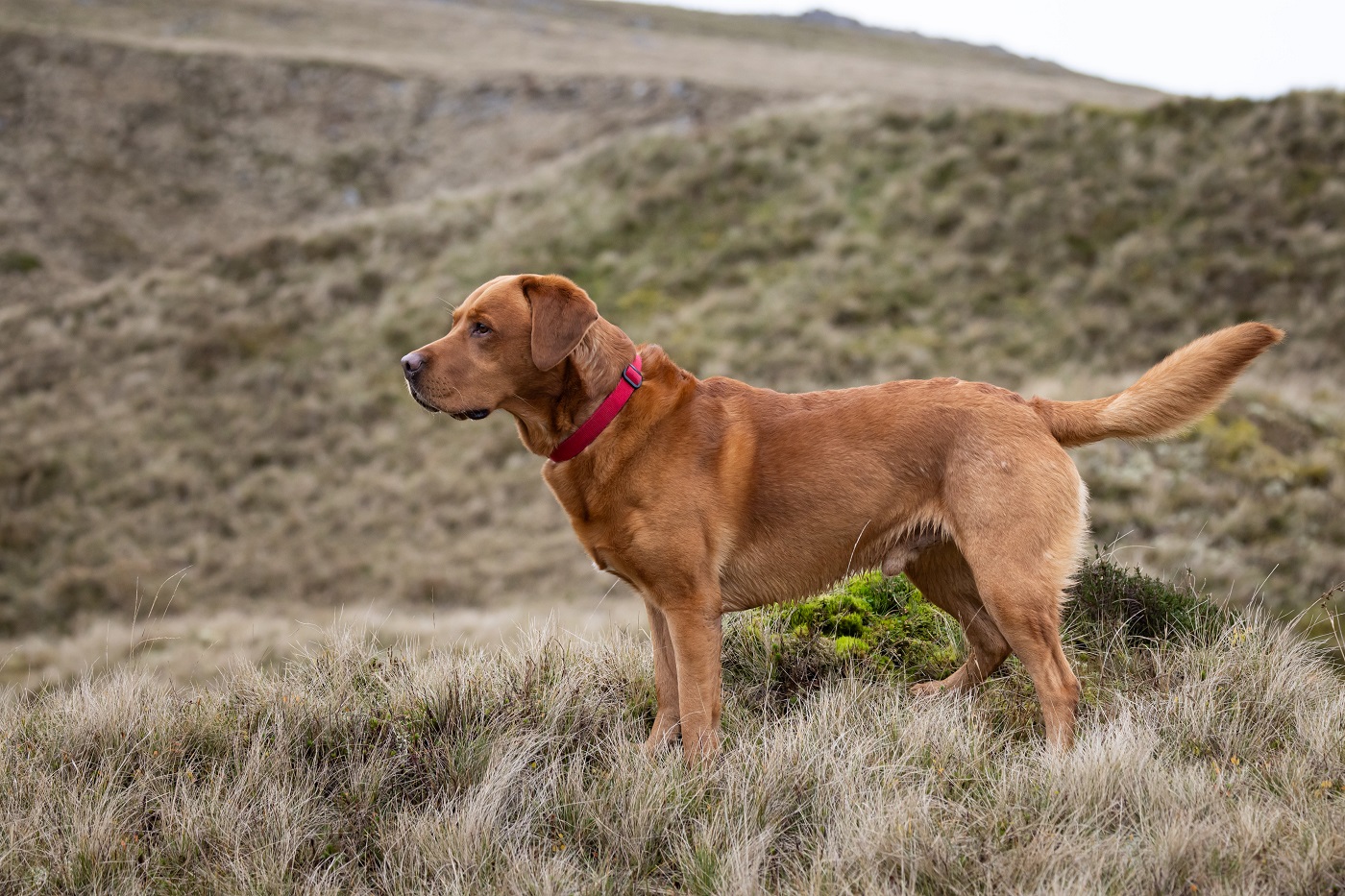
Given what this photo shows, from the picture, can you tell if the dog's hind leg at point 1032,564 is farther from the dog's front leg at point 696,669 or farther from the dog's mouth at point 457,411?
the dog's mouth at point 457,411

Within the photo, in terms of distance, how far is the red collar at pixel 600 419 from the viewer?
405cm

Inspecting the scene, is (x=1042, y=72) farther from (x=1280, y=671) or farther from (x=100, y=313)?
(x=1280, y=671)

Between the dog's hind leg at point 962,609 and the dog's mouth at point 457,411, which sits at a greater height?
the dog's mouth at point 457,411

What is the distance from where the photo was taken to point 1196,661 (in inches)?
177

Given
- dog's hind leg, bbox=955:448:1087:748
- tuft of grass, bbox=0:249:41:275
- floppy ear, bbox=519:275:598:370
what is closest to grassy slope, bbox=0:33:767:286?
tuft of grass, bbox=0:249:41:275

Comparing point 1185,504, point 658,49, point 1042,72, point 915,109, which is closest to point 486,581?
point 1185,504

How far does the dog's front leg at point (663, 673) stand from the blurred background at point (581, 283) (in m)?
5.49

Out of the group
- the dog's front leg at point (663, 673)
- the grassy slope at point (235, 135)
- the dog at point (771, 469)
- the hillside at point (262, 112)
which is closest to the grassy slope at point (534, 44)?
the hillside at point (262, 112)

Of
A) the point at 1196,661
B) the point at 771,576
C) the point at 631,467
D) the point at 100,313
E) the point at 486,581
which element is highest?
the point at 631,467

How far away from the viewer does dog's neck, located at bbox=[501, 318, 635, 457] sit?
13.4ft

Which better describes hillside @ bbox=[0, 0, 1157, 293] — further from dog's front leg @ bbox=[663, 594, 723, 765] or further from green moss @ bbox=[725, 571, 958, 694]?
dog's front leg @ bbox=[663, 594, 723, 765]

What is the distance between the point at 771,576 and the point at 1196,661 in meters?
2.11

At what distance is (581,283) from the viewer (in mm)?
22656

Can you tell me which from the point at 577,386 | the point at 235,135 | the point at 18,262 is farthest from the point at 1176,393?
the point at 235,135
